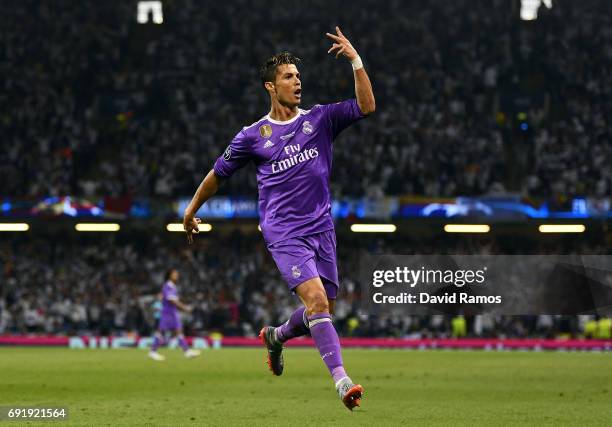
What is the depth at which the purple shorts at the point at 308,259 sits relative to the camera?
912 cm

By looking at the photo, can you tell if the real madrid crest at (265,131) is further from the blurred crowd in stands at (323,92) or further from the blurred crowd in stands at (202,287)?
the blurred crowd in stands at (323,92)

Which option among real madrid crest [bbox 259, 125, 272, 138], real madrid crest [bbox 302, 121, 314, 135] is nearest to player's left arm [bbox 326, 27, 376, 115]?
real madrid crest [bbox 302, 121, 314, 135]

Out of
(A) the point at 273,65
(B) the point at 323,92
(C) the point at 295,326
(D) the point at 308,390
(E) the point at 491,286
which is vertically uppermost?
(B) the point at 323,92

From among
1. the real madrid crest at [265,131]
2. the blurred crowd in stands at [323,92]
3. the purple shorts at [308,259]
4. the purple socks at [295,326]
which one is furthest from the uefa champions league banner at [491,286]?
the real madrid crest at [265,131]

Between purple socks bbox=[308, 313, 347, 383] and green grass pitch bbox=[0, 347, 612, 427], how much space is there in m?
2.26

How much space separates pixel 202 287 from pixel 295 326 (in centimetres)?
3187

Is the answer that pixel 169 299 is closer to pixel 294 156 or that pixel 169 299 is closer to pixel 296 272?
pixel 294 156

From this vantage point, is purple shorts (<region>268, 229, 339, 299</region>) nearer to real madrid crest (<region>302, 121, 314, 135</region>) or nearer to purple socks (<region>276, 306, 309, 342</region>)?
purple socks (<region>276, 306, 309, 342</region>)

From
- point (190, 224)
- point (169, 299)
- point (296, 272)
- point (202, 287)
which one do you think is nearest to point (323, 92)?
point (202, 287)

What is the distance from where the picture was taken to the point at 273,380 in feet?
62.0

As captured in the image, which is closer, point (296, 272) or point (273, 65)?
point (296, 272)

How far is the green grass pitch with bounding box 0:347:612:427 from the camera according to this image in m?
11.9

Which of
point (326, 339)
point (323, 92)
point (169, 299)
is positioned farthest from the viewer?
point (323, 92)

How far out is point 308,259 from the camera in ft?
30.2
